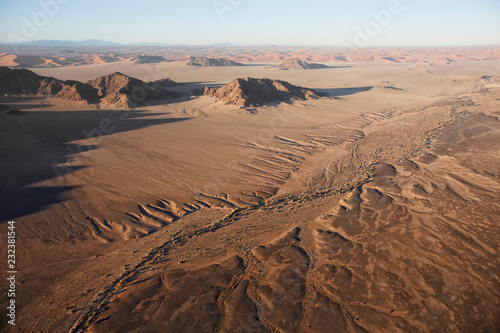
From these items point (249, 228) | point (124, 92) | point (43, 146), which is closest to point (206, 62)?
point (124, 92)

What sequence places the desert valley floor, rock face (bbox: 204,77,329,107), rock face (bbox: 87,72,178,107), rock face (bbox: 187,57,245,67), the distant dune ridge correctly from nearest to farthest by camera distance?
the desert valley floor
rock face (bbox: 87,72,178,107)
rock face (bbox: 204,77,329,107)
the distant dune ridge
rock face (bbox: 187,57,245,67)

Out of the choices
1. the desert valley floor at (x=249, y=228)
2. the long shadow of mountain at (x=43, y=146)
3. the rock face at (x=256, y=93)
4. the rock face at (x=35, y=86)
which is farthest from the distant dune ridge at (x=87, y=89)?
the desert valley floor at (x=249, y=228)

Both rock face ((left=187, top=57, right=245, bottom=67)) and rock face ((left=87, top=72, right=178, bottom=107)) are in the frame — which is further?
rock face ((left=187, top=57, right=245, bottom=67))

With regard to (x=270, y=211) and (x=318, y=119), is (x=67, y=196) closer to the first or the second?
(x=270, y=211)

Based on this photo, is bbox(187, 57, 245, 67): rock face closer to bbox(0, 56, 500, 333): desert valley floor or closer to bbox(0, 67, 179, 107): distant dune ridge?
bbox(0, 67, 179, 107): distant dune ridge

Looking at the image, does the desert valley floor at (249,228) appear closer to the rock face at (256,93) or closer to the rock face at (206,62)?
the rock face at (256,93)

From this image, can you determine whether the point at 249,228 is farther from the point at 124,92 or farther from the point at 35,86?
the point at 35,86

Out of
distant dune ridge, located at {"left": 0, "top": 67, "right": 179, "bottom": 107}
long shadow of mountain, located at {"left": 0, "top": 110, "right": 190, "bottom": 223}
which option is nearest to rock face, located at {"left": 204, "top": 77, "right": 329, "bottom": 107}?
distant dune ridge, located at {"left": 0, "top": 67, "right": 179, "bottom": 107}
